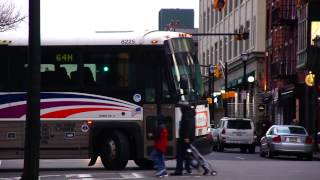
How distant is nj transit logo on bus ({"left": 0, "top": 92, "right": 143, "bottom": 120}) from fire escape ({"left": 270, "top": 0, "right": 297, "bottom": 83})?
33.5 meters

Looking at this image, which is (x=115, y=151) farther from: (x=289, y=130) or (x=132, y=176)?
(x=289, y=130)

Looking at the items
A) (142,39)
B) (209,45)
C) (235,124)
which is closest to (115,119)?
(142,39)

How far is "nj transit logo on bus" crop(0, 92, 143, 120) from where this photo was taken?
68.2 feet

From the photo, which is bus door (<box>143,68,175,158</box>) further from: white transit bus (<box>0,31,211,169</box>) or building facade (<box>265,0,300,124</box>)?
building facade (<box>265,0,300,124</box>)

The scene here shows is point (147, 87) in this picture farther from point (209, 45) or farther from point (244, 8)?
point (209, 45)

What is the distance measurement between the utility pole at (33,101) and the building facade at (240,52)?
3857 cm

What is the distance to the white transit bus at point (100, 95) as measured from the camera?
20.7 meters

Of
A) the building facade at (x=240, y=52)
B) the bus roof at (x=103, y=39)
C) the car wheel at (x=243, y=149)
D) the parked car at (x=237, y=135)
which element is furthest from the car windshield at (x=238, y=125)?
the bus roof at (x=103, y=39)

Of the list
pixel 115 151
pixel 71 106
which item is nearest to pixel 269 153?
pixel 115 151

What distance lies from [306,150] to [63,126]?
47.7ft

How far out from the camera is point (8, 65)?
68.4ft

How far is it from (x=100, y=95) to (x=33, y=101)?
601cm

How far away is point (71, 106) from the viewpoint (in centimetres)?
2083

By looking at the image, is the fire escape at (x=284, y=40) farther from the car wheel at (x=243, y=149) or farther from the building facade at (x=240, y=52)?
the car wheel at (x=243, y=149)
